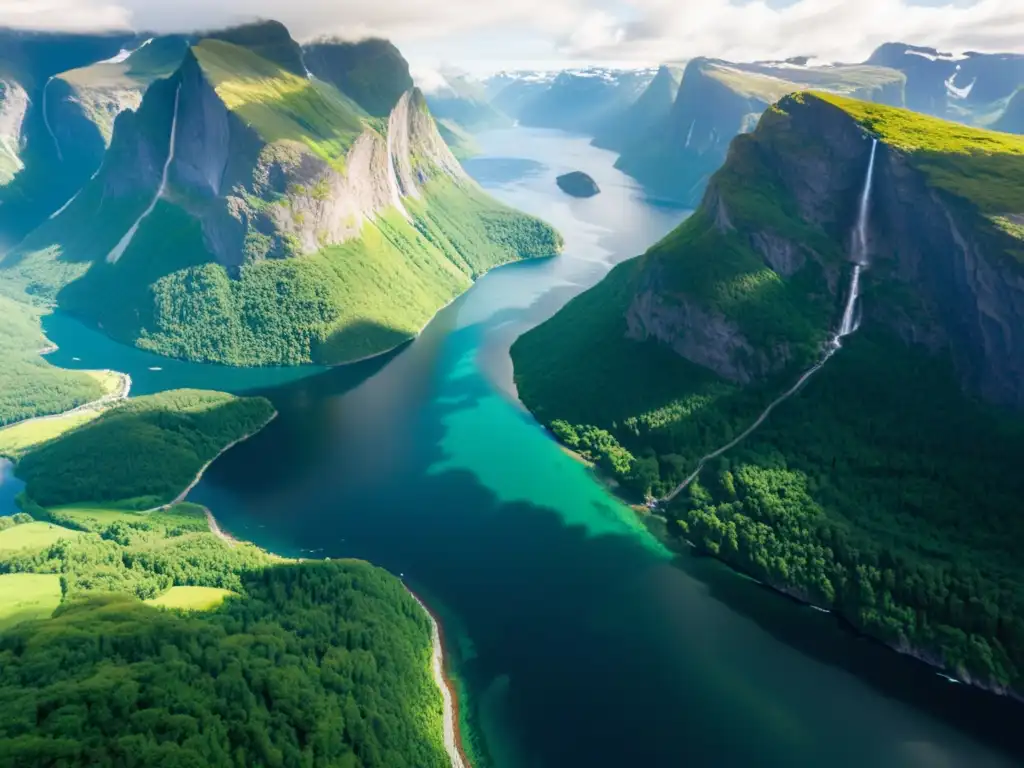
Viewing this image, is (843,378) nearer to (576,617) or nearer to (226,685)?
(576,617)

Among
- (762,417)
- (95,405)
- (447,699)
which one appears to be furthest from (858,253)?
(95,405)

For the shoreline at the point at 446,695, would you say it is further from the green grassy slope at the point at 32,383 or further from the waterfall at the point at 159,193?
the waterfall at the point at 159,193

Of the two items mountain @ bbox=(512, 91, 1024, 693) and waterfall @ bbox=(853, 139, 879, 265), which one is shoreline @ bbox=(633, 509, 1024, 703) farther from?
waterfall @ bbox=(853, 139, 879, 265)

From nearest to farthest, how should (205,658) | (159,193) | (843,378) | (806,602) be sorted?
(205,658), (806,602), (843,378), (159,193)

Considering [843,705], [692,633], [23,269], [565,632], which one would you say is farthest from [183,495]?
[23,269]

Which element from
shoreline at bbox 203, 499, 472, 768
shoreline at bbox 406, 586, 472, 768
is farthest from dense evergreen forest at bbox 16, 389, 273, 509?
shoreline at bbox 406, 586, 472, 768

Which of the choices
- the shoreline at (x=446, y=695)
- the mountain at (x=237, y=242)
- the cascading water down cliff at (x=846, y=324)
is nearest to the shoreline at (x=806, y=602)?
the cascading water down cliff at (x=846, y=324)

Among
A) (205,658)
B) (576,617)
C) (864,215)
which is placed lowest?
(576,617)
